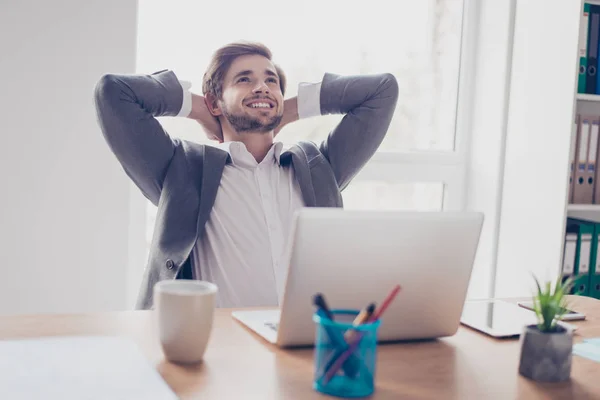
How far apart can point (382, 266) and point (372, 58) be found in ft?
6.70

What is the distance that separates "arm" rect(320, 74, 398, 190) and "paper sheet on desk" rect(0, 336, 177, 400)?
1.15 m

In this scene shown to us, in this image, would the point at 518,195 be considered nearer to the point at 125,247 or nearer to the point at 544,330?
the point at 125,247

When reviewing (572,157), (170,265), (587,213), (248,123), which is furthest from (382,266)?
(587,213)

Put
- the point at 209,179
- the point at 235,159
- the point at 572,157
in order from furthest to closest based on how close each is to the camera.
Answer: the point at 572,157
the point at 235,159
the point at 209,179

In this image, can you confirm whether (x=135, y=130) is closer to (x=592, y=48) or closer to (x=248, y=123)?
(x=248, y=123)

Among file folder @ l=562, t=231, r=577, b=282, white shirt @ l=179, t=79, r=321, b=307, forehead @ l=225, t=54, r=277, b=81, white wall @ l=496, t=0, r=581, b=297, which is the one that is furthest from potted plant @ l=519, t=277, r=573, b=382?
file folder @ l=562, t=231, r=577, b=282

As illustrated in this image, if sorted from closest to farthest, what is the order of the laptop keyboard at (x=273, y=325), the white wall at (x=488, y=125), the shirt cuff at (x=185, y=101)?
the laptop keyboard at (x=273, y=325)
the shirt cuff at (x=185, y=101)
the white wall at (x=488, y=125)

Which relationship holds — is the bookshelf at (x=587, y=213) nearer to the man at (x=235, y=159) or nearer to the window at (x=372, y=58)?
the window at (x=372, y=58)

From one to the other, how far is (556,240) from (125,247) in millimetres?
1601

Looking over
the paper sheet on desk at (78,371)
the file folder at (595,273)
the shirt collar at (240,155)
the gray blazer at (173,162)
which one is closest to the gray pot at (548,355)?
the paper sheet on desk at (78,371)

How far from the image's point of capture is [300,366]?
0.95 meters

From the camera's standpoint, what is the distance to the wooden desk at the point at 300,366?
→ 34.0 inches

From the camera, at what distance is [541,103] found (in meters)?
2.68

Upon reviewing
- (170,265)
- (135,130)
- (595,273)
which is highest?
(135,130)
